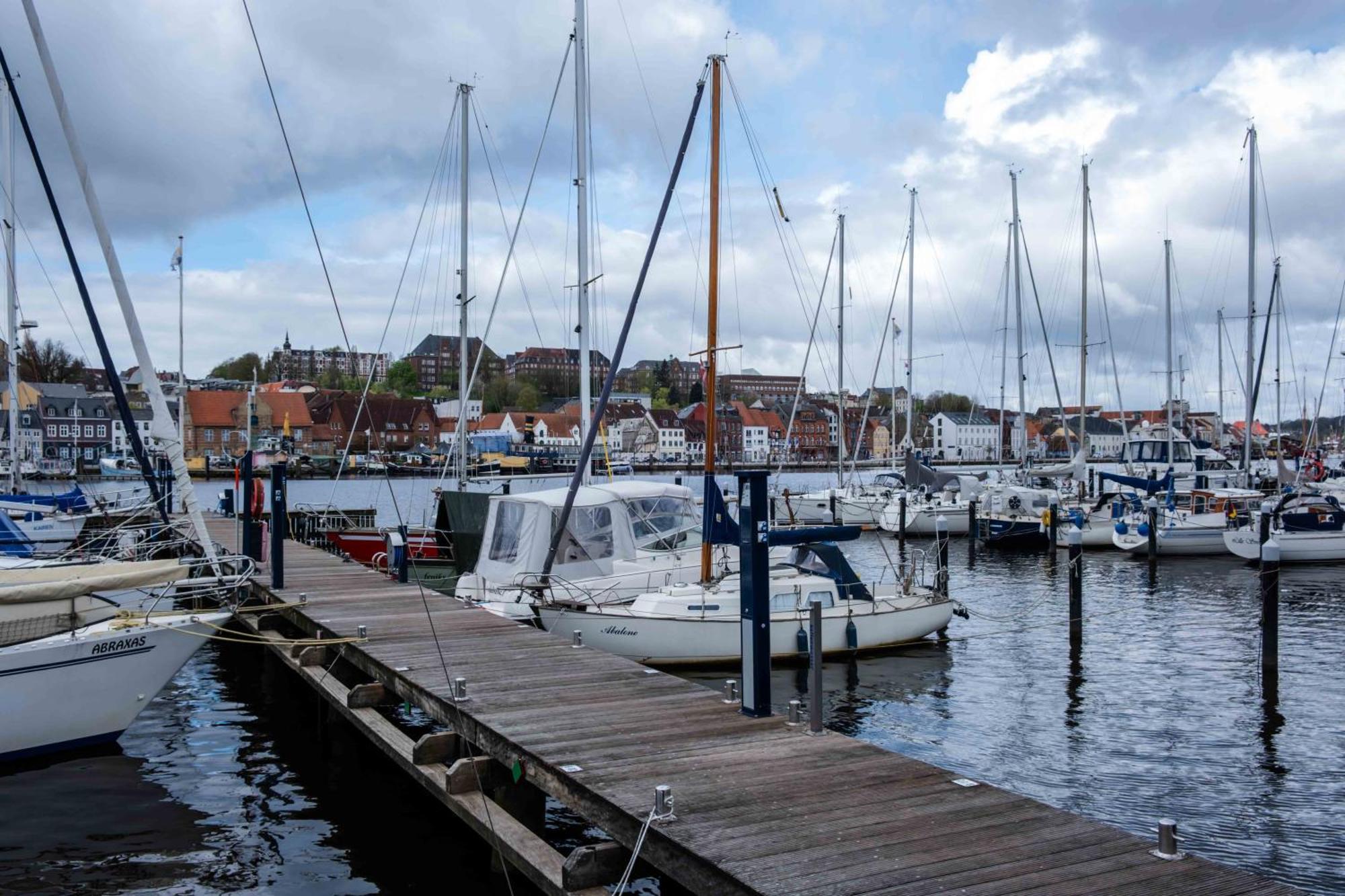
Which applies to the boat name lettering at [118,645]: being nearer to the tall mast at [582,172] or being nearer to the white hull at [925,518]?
the tall mast at [582,172]

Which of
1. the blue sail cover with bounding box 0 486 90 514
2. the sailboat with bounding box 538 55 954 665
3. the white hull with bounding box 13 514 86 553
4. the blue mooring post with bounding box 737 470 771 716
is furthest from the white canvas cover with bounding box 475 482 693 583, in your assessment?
the blue sail cover with bounding box 0 486 90 514

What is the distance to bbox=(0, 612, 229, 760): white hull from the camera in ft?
37.1

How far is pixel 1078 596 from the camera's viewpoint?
20.1 m

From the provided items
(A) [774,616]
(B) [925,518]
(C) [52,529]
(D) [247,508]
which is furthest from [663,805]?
(B) [925,518]

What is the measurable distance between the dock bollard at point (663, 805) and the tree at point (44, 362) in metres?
39.9

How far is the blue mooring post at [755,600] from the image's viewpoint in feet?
30.6

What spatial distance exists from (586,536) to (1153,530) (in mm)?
22385

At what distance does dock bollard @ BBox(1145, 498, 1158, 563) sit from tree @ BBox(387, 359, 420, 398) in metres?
142

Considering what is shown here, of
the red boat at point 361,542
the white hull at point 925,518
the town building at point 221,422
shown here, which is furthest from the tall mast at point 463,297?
the town building at point 221,422

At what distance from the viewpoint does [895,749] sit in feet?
44.2

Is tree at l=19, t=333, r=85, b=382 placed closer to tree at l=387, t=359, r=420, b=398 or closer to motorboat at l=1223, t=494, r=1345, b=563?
motorboat at l=1223, t=494, r=1345, b=563

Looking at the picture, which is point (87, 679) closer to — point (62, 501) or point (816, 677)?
point (816, 677)

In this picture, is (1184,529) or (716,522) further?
(1184,529)

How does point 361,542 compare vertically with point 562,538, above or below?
below
